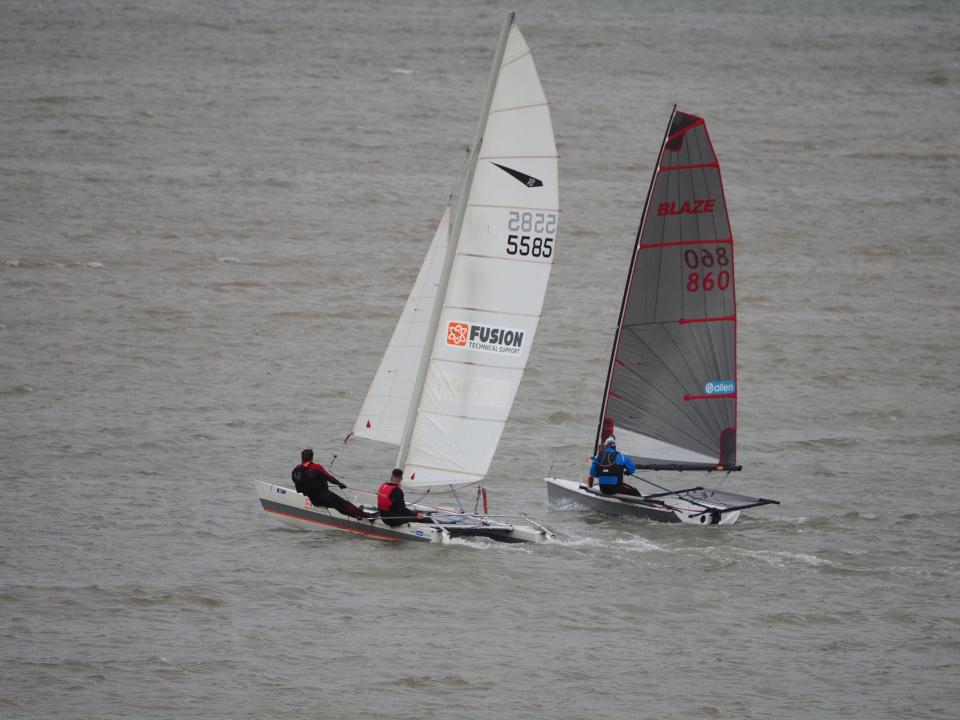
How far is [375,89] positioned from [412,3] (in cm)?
1566

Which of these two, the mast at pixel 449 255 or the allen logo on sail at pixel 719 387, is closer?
the mast at pixel 449 255

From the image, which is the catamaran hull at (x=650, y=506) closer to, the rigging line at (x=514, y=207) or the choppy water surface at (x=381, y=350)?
the choppy water surface at (x=381, y=350)

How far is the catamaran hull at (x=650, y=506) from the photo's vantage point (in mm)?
21641

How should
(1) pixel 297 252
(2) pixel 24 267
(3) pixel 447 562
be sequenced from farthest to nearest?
(1) pixel 297 252, (2) pixel 24 267, (3) pixel 447 562

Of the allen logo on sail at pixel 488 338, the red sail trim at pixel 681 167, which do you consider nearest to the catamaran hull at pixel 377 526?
the allen logo on sail at pixel 488 338

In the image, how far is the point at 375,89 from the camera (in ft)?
171

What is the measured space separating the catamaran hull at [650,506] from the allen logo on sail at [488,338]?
122 inches

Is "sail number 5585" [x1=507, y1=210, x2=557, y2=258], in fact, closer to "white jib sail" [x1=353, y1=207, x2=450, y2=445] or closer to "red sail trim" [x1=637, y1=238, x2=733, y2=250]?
"white jib sail" [x1=353, y1=207, x2=450, y2=445]

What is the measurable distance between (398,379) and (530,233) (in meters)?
2.69

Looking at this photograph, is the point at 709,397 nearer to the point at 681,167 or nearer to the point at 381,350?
the point at 681,167

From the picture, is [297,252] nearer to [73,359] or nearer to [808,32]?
[73,359]

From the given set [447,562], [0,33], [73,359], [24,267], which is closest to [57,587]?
[447,562]

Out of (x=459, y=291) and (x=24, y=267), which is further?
(x=24, y=267)

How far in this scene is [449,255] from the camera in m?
20.0
